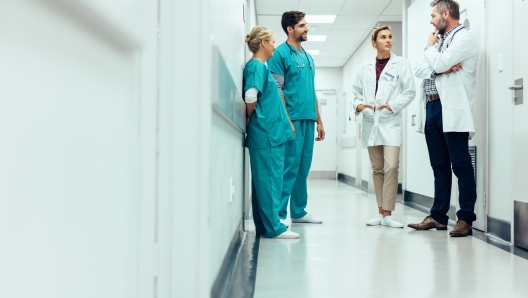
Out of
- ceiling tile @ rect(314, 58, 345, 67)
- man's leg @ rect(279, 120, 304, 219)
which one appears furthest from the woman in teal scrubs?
ceiling tile @ rect(314, 58, 345, 67)

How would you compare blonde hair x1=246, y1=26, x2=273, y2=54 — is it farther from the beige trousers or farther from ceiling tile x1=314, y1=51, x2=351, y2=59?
ceiling tile x1=314, y1=51, x2=351, y2=59

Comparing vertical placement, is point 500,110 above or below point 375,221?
above

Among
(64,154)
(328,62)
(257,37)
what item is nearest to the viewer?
(64,154)

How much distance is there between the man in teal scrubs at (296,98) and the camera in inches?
126

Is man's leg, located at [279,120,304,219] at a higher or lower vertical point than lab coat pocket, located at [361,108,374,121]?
lower

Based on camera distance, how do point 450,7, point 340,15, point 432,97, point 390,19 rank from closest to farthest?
point 450,7 < point 432,97 < point 340,15 < point 390,19

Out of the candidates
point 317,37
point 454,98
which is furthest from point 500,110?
point 317,37

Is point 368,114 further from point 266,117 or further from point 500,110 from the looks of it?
point 266,117

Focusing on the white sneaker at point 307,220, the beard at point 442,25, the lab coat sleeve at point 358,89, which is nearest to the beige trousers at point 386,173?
the lab coat sleeve at point 358,89

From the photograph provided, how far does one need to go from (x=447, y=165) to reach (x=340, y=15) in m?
3.95

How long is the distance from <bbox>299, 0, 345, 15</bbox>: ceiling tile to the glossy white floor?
3678mm

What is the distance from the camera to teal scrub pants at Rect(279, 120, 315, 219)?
3.17 metres

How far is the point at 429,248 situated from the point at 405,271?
23.8 inches

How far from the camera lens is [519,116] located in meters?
2.61
